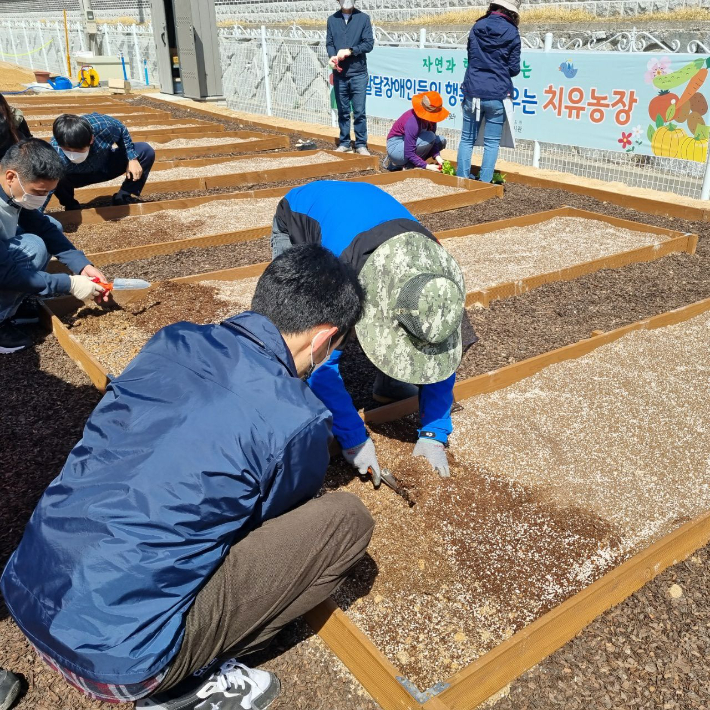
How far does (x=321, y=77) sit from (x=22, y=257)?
29.0ft

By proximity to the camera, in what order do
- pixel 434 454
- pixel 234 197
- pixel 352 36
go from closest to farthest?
pixel 434 454 → pixel 234 197 → pixel 352 36

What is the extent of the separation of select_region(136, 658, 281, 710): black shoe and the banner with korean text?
262 inches

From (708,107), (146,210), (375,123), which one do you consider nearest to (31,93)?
(375,123)

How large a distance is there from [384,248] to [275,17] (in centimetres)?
2931

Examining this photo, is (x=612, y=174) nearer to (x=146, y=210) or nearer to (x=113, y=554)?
(x=146, y=210)

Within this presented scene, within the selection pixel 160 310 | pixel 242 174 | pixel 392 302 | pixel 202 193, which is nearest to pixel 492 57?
pixel 242 174

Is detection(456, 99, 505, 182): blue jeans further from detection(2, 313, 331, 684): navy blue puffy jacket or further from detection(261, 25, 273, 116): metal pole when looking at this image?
detection(261, 25, 273, 116): metal pole

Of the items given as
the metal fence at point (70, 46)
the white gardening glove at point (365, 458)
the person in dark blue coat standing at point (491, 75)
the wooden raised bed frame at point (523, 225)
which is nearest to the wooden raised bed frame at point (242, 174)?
the person in dark blue coat standing at point (491, 75)

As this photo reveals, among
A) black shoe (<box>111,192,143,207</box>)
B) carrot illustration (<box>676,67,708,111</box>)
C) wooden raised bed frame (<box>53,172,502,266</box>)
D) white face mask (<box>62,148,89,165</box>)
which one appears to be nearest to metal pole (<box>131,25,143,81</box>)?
wooden raised bed frame (<box>53,172,502,266</box>)

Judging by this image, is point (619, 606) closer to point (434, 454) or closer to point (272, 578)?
point (434, 454)

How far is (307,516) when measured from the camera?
1783mm

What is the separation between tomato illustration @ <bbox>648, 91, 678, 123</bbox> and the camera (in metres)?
6.73

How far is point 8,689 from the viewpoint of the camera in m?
1.86

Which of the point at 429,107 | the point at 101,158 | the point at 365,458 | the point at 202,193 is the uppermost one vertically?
the point at 429,107
